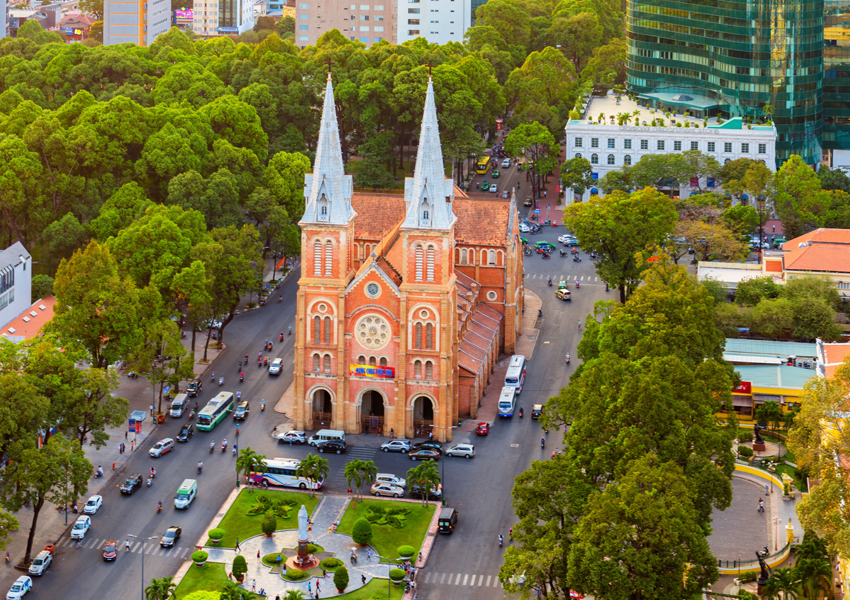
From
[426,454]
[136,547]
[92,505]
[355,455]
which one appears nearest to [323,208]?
[355,455]

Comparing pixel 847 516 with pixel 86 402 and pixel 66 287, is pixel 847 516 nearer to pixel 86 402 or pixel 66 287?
pixel 86 402

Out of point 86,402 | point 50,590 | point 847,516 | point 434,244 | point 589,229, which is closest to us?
point 847,516

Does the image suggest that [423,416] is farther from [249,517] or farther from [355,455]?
[249,517]

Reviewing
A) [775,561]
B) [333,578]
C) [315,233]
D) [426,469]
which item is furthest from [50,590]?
[775,561]

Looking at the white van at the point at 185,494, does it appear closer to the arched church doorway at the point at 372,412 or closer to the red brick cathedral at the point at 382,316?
the red brick cathedral at the point at 382,316

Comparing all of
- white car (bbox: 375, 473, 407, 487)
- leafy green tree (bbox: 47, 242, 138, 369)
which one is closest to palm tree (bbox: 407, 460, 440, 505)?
white car (bbox: 375, 473, 407, 487)

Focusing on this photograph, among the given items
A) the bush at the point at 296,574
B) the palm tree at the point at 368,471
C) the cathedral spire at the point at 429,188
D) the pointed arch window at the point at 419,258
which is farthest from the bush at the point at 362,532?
the cathedral spire at the point at 429,188
